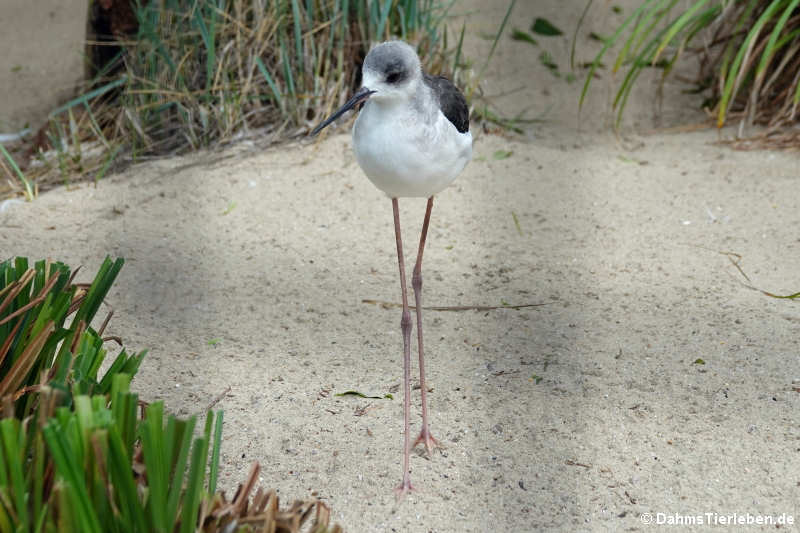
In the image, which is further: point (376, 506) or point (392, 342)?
point (392, 342)

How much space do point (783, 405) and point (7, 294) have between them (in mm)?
1591

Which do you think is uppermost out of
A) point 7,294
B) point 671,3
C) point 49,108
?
point 7,294

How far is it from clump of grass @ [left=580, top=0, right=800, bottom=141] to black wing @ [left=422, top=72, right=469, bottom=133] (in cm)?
137

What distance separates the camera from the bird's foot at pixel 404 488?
1732mm

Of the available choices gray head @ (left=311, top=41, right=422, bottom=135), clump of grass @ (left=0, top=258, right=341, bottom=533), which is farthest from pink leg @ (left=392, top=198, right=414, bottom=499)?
clump of grass @ (left=0, top=258, right=341, bottom=533)

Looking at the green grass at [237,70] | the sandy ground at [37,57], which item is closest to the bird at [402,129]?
the green grass at [237,70]

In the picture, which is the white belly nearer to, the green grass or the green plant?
the green plant

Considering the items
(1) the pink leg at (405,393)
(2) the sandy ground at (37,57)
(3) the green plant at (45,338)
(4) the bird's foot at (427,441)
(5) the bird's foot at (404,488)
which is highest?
(3) the green plant at (45,338)

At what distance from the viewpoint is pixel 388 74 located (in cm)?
163

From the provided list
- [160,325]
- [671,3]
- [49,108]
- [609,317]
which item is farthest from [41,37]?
[609,317]

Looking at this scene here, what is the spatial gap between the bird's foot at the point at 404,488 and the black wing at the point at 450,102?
2.46 ft

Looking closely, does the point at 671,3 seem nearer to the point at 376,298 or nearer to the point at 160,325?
the point at 376,298

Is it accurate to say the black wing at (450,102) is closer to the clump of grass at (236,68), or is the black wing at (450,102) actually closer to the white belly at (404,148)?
the white belly at (404,148)

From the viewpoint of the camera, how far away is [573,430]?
6.15ft
